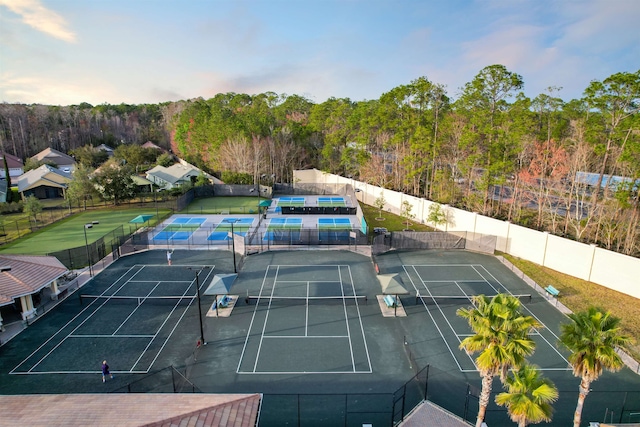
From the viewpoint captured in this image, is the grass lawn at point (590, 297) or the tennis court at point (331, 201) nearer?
the grass lawn at point (590, 297)

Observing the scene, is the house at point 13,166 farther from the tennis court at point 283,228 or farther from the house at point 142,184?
the tennis court at point 283,228

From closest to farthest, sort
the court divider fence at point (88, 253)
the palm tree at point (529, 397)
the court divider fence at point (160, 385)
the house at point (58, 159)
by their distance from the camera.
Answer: the palm tree at point (529, 397), the court divider fence at point (160, 385), the court divider fence at point (88, 253), the house at point (58, 159)

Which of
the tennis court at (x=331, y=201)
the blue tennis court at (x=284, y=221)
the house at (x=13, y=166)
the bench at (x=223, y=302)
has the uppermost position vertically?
the house at (x=13, y=166)

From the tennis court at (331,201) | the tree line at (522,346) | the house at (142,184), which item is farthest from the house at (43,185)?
the tree line at (522,346)

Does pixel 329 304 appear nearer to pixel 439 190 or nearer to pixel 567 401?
pixel 567 401

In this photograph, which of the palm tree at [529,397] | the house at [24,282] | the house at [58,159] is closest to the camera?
the palm tree at [529,397]

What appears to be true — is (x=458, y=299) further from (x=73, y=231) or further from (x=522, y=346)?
(x=73, y=231)

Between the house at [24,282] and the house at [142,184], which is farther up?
the house at [142,184]

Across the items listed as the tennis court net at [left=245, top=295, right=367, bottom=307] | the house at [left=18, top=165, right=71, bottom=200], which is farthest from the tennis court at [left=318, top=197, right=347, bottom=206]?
the house at [left=18, top=165, right=71, bottom=200]

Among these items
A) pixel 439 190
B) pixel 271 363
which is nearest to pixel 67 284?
pixel 271 363
